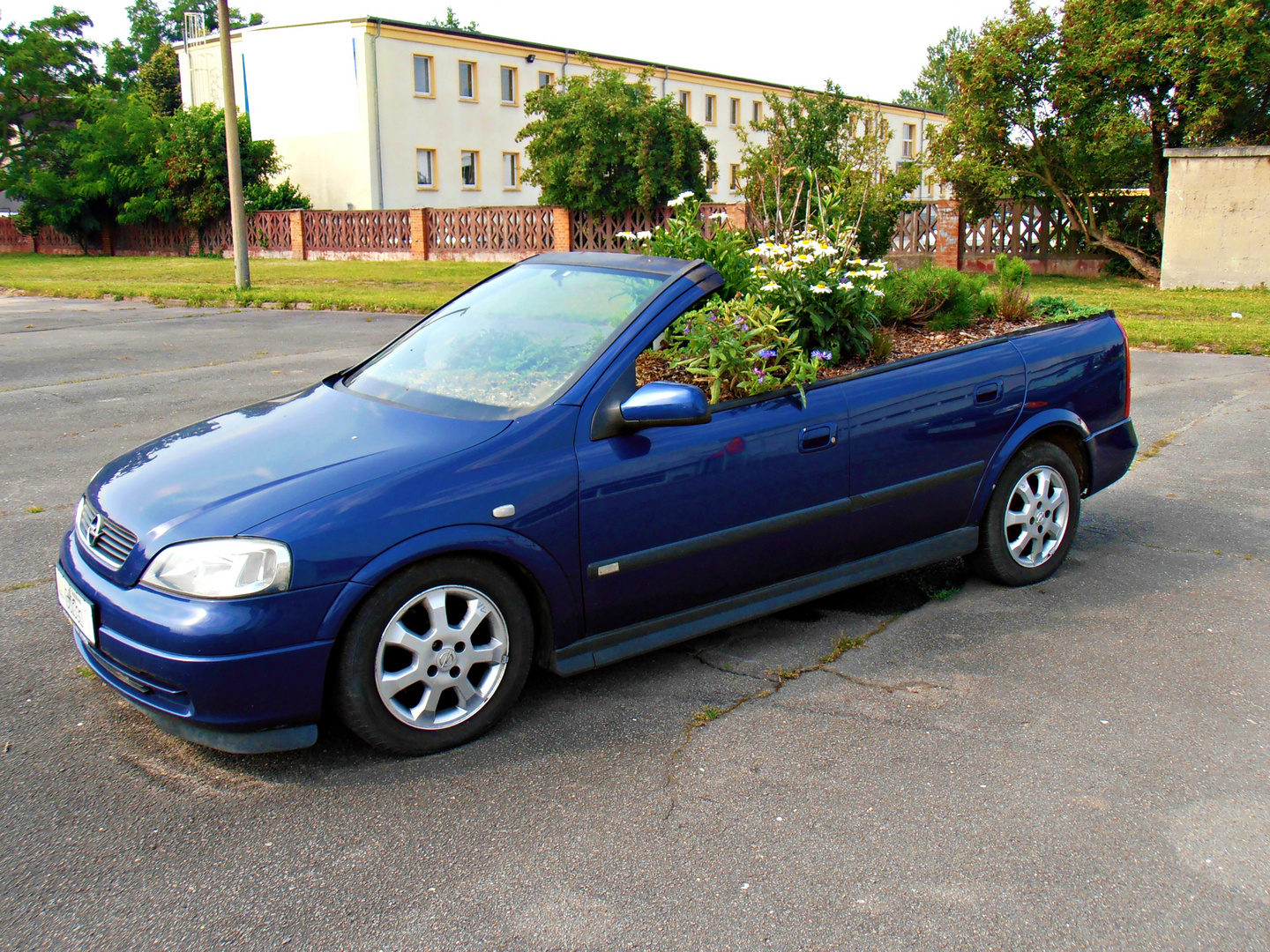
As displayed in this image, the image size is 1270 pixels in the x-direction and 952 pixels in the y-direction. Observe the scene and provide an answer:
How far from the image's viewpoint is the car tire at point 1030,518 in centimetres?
491

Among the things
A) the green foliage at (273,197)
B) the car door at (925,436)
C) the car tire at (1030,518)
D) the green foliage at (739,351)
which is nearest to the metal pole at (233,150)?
the green foliage at (273,197)

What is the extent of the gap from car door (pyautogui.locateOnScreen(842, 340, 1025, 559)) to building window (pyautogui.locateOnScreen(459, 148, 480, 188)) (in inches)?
1669

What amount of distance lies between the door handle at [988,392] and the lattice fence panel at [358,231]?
3161 centimetres

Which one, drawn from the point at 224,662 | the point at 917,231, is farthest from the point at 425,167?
the point at 224,662

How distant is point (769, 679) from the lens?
4.07 meters

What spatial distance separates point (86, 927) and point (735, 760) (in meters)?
1.85

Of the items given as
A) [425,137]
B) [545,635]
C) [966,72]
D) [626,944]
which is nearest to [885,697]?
[545,635]

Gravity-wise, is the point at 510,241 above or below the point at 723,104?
below

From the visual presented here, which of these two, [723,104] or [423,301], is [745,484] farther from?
[723,104]

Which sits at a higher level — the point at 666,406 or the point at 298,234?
the point at 298,234

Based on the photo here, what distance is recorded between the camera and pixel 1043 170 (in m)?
23.7

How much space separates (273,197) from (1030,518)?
39.3m

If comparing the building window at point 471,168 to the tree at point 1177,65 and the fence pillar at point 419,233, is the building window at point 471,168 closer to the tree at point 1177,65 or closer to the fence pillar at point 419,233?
the fence pillar at point 419,233

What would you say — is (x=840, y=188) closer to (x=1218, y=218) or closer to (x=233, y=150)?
(x=1218, y=218)
